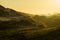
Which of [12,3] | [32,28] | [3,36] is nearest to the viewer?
[3,36]

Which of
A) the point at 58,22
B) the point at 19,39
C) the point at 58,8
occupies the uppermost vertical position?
the point at 58,8

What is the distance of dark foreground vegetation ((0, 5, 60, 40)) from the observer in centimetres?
109

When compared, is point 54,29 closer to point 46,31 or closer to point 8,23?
point 46,31

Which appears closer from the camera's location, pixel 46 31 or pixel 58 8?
pixel 46 31

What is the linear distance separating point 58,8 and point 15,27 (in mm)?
700

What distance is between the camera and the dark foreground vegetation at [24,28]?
109 cm

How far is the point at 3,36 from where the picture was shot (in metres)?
1.06

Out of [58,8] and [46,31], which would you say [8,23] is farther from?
[58,8]

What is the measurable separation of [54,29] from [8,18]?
0.38 m

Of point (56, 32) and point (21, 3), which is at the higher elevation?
point (21, 3)

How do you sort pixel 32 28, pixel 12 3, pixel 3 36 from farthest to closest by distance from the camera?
pixel 12 3 < pixel 32 28 < pixel 3 36

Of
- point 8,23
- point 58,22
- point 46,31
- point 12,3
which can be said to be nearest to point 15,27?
point 8,23

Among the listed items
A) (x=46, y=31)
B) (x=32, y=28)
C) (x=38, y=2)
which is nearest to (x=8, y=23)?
(x=32, y=28)

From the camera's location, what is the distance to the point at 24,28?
116 centimetres
